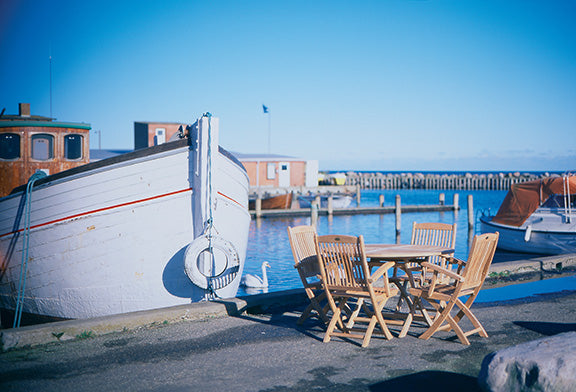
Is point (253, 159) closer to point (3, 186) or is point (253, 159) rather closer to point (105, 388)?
point (3, 186)

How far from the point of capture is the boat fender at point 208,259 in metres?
7.28

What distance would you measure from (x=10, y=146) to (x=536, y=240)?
53.5 feet

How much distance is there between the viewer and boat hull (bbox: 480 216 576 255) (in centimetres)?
1781

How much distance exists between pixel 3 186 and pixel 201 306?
5004 mm

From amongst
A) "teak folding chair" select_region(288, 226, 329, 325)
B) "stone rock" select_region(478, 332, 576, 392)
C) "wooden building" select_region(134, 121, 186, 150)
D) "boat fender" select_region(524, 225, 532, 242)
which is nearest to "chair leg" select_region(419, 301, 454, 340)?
"teak folding chair" select_region(288, 226, 329, 325)

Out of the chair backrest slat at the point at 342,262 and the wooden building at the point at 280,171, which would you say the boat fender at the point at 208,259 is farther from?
the wooden building at the point at 280,171

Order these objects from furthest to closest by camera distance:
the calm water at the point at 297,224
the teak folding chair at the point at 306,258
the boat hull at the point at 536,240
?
the calm water at the point at 297,224 < the boat hull at the point at 536,240 < the teak folding chair at the point at 306,258

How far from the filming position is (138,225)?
24.2ft

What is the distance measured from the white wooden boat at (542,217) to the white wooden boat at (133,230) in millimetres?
14055

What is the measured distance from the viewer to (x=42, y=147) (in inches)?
376

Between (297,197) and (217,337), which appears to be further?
(297,197)

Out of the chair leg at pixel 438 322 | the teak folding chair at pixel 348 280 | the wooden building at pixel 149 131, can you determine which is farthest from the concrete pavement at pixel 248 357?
the wooden building at pixel 149 131

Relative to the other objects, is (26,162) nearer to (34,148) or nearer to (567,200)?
(34,148)

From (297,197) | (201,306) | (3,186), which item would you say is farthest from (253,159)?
(201,306)
